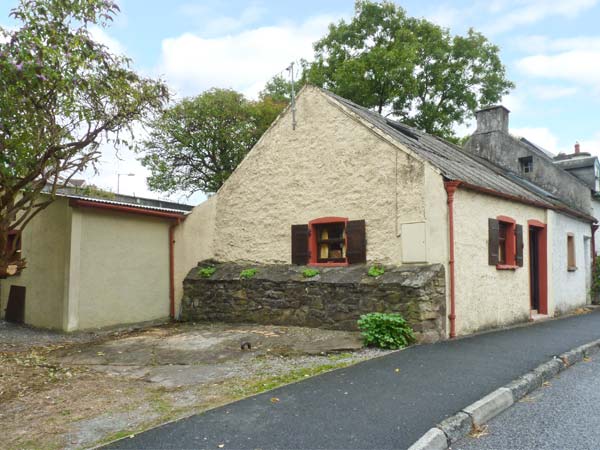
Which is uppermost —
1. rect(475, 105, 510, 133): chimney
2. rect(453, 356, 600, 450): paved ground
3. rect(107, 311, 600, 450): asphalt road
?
rect(475, 105, 510, 133): chimney

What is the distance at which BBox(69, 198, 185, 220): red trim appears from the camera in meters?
10.9

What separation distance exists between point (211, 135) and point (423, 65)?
38.1ft

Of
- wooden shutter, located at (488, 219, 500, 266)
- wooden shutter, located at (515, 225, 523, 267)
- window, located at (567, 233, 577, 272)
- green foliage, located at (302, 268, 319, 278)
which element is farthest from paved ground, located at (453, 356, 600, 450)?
window, located at (567, 233, 577, 272)

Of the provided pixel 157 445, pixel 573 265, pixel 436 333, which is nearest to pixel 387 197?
pixel 436 333

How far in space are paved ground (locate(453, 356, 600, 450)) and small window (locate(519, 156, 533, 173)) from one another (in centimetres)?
1367

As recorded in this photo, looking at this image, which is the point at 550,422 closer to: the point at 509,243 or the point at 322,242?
the point at 322,242

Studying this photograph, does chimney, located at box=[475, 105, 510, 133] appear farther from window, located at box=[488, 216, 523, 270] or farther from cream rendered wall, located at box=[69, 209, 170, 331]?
cream rendered wall, located at box=[69, 209, 170, 331]

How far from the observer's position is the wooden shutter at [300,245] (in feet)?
37.1

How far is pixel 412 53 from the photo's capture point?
72.8ft

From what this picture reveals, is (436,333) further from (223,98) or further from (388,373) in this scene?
(223,98)

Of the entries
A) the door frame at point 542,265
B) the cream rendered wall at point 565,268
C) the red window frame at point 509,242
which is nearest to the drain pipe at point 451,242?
the red window frame at point 509,242

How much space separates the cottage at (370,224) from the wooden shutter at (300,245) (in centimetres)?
3

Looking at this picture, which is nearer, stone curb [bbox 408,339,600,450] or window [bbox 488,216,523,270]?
stone curb [bbox 408,339,600,450]

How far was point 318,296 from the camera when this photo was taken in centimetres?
1021
